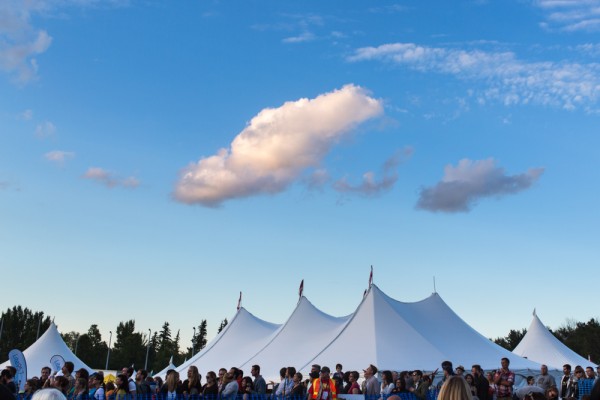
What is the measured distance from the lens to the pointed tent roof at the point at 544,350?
34.8 meters

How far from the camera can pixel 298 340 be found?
96.1 ft

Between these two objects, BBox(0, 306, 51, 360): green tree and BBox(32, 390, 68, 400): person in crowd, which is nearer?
BBox(32, 390, 68, 400): person in crowd

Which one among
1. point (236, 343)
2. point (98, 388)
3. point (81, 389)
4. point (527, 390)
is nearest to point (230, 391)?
point (98, 388)

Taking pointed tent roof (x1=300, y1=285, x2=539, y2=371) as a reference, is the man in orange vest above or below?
below

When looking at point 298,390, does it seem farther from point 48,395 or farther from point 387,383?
Result: point 48,395

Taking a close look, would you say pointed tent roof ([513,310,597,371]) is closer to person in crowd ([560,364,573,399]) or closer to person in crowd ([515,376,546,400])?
person in crowd ([560,364,573,399])

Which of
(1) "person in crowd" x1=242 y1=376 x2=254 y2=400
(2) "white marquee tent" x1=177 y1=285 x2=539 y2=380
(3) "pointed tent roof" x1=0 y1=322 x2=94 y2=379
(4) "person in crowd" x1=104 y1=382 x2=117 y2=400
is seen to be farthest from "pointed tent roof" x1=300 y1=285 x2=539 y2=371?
(3) "pointed tent roof" x1=0 y1=322 x2=94 y2=379

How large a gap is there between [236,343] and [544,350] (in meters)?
16.7

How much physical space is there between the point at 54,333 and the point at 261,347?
13.0 meters

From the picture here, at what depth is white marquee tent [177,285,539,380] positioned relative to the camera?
2541 centimetres

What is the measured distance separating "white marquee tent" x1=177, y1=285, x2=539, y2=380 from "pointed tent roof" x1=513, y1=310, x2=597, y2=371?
8.84 metres

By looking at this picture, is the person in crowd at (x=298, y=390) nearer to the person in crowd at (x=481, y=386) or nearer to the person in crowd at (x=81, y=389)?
the person in crowd at (x=481, y=386)

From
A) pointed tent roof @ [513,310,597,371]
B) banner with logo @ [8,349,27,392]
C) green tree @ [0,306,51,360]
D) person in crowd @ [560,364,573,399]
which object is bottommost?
person in crowd @ [560,364,573,399]

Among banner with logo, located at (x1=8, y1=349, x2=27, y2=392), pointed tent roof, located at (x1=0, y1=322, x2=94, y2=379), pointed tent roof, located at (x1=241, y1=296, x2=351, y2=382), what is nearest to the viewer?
banner with logo, located at (x1=8, y1=349, x2=27, y2=392)
